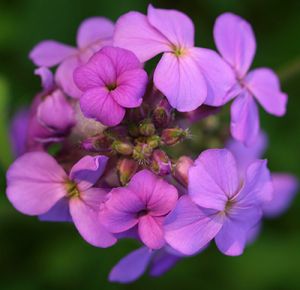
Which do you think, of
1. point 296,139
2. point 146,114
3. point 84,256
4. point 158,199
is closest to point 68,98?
point 146,114

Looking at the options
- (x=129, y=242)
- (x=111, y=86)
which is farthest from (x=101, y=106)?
(x=129, y=242)

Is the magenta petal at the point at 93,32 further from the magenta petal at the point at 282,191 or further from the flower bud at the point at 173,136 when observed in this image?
the magenta petal at the point at 282,191

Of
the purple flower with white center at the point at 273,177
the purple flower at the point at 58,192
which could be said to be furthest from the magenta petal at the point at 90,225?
the purple flower with white center at the point at 273,177

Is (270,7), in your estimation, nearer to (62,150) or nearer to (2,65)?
(2,65)

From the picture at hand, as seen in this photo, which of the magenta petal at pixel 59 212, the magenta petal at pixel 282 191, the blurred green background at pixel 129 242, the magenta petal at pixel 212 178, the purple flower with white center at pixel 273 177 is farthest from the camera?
the blurred green background at pixel 129 242

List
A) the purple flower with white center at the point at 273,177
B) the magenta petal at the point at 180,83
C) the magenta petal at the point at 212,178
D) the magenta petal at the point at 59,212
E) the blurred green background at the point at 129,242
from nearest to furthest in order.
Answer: the magenta petal at the point at 212,178, the magenta petal at the point at 180,83, the magenta petal at the point at 59,212, the purple flower with white center at the point at 273,177, the blurred green background at the point at 129,242

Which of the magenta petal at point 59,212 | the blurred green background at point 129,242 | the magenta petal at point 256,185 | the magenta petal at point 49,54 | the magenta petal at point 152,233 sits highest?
the magenta petal at point 49,54
